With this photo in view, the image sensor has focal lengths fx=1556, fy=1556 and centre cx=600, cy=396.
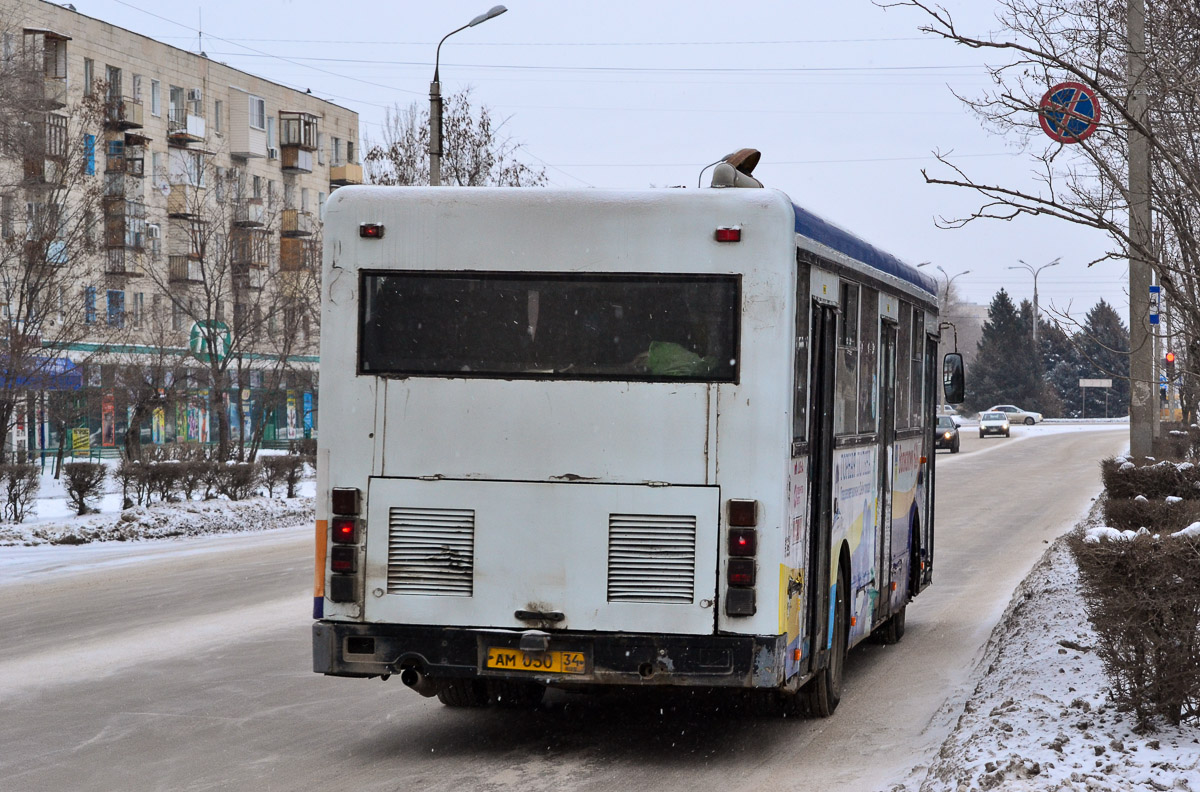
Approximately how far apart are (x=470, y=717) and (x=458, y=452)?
2.14 m

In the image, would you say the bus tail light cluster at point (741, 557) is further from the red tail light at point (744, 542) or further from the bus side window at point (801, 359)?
the bus side window at point (801, 359)

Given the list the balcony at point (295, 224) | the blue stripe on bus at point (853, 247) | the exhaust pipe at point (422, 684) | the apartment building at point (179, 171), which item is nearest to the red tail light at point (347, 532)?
the exhaust pipe at point (422, 684)

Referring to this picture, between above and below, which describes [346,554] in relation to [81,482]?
above

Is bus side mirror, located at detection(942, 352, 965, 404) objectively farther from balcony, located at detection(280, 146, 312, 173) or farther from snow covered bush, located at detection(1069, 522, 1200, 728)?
balcony, located at detection(280, 146, 312, 173)

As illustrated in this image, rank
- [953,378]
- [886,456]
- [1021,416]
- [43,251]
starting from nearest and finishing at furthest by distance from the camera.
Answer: [886,456]
[953,378]
[43,251]
[1021,416]

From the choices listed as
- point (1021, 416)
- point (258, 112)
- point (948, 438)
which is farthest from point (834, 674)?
point (1021, 416)

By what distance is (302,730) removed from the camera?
28.2ft

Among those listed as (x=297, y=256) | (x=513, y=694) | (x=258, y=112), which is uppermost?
(x=258, y=112)

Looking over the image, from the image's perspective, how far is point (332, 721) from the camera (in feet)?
29.1

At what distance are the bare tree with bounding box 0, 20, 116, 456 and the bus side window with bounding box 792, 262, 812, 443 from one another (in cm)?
1630

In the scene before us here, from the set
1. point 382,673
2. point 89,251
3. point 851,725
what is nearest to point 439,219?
point 382,673

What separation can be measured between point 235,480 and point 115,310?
3.88 meters

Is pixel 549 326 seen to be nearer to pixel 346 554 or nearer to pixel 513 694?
pixel 346 554

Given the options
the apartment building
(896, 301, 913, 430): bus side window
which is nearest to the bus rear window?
(896, 301, 913, 430): bus side window
